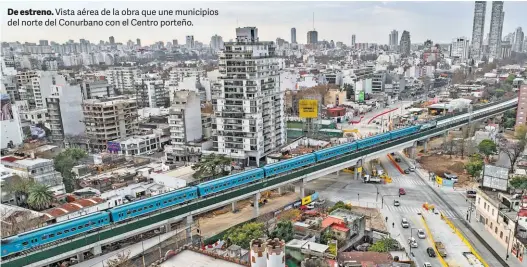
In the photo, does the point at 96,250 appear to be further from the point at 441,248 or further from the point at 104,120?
the point at 104,120

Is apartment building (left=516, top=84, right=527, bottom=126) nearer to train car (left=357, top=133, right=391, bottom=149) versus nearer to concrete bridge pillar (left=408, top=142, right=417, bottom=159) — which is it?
concrete bridge pillar (left=408, top=142, right=417, bottom=159)

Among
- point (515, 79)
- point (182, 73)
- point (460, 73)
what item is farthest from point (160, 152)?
point (460, 73)

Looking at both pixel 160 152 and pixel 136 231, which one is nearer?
pixel 136 231

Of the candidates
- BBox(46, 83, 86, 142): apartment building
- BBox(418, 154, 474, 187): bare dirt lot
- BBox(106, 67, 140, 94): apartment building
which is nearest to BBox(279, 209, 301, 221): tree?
BBox(418, 154, 474, 187): bare dirt lot

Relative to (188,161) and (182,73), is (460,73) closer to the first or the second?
(182,73)

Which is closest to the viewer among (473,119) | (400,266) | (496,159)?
(400,266)

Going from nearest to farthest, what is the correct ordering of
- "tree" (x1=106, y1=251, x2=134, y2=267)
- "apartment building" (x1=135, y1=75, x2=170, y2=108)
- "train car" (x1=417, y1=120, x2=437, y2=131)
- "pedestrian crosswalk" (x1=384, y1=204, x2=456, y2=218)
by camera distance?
"tree" (x1=106, y1=251, x2=134, y2=267), "pedestrian crosswalk" (x1=384, y1=204, x2=456, y2=218), "train car" (x1=417, y1=120, x2=437, y2=131), "apartment building" (x1=135, y1=75, x2=170, y2=108)
